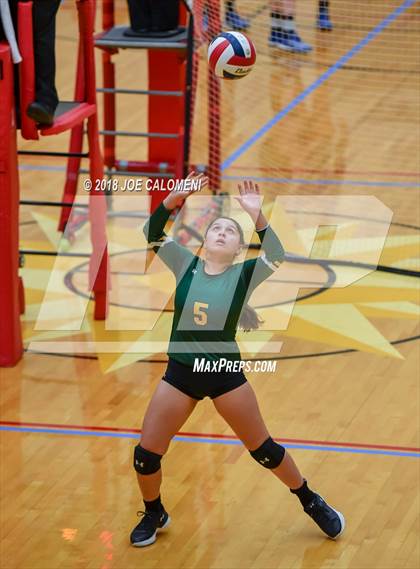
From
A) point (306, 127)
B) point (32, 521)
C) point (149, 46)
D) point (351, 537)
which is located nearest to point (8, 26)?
point (149, 46)

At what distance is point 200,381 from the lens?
5.56 metres

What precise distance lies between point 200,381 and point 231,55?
7.85ft

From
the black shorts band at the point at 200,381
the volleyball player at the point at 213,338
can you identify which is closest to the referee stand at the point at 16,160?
the volleyball player at the point at 213,338

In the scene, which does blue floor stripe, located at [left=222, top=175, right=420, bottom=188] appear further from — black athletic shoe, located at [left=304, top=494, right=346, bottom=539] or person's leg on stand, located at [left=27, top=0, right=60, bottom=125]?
black athletic shoe, located at [left=304, top=494, right=346, bottom=539]

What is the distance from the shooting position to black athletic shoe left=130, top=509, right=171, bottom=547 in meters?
5.91

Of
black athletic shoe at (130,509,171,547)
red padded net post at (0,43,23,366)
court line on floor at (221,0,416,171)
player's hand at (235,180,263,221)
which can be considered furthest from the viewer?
court line on floor at (221,0,416,171)

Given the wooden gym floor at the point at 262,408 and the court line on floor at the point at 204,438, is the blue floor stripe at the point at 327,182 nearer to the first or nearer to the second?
the wooden gym floor at the point at 262,408

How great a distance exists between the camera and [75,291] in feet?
30.5

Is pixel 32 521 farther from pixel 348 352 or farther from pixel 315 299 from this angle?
pixel 315 299

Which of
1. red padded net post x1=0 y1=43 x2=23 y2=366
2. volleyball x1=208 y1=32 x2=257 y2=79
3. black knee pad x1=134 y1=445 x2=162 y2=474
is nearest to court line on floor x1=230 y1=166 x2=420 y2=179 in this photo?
red padded net post x1=0 y1=43 x2=23 y2=366

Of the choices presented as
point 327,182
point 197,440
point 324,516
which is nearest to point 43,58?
point 197,440

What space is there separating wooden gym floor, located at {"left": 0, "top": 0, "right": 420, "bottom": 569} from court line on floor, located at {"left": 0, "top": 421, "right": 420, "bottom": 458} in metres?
0.01

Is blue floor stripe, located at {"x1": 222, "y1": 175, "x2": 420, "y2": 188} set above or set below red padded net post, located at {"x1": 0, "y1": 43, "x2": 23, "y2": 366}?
below

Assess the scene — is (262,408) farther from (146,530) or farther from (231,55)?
(231,55)
